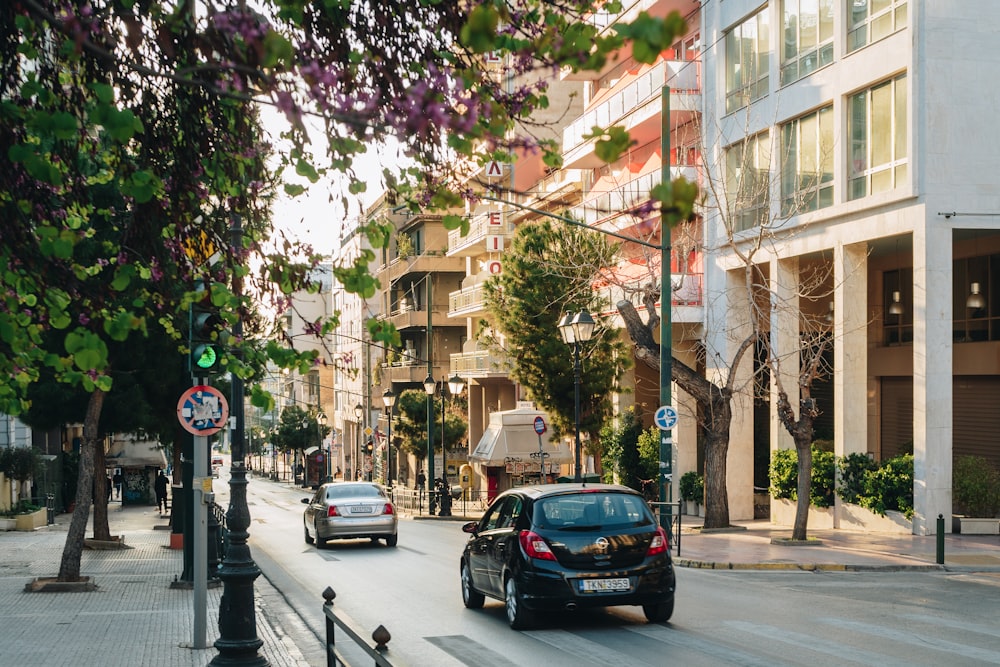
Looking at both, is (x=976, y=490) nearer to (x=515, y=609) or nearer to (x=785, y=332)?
(x=785, y=332)

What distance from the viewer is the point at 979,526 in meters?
24.2

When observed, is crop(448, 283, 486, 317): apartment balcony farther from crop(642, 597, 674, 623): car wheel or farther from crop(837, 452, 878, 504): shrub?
crop(642, 597, 674, 623): car wheel

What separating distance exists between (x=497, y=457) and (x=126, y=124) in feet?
125

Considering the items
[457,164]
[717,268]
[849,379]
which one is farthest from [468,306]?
[457,164]

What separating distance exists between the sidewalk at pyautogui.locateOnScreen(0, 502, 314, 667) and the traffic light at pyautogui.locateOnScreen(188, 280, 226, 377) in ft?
9.36

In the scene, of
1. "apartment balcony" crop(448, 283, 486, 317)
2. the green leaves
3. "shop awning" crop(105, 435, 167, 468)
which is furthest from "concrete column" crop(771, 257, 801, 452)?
"shop awning" crop(105, 435, 167, 468)

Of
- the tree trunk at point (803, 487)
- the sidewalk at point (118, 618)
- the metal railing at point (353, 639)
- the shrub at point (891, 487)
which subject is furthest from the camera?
the shrub at point (891, 487)

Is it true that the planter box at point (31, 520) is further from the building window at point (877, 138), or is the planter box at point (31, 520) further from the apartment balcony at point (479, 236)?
the building window at point (877, 138)

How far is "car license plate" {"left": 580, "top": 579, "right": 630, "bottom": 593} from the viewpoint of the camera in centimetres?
1295

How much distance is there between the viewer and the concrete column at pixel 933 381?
2448 centimetres

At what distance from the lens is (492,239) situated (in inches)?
2160

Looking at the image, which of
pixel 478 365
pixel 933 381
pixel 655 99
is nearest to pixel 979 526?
pixel 933 381

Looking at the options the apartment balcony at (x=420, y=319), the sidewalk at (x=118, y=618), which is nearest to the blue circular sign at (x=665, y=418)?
the sidewalk at (x=118, y=618)

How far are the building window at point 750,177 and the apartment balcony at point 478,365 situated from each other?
1895 centimetres
